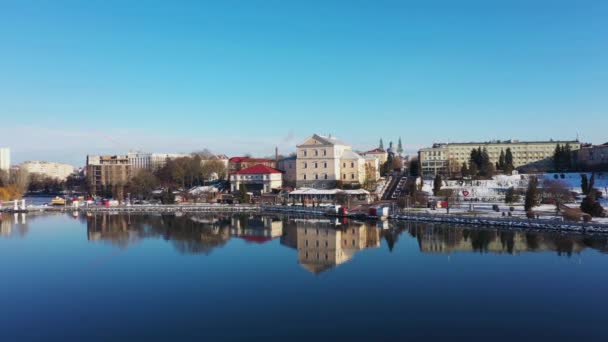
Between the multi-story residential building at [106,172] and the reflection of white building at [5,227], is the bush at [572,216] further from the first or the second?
the multi-story residential building at [106,172]

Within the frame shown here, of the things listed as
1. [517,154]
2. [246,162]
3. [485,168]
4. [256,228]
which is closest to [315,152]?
[485,168]

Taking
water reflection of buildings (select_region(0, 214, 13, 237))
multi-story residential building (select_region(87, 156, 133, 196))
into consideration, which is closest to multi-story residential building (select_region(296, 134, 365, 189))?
water reflection of buildings (select_region(0, 214, 13, 237))

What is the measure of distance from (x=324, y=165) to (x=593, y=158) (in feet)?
91.5

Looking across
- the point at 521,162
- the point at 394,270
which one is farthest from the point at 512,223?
the point at 521,162

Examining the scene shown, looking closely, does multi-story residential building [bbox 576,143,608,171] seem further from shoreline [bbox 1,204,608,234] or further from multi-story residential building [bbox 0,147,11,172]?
multi-story residential building [bbox 0,147,11,172]

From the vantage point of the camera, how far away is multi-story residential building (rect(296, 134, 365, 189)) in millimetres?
38062

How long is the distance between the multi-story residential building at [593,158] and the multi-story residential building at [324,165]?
2103 centimetres

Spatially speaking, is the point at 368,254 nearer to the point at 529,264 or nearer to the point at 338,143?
the point at 529,264

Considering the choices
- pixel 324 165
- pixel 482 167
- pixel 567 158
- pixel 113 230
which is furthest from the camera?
pixel 567 158

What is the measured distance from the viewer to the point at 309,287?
1134cm

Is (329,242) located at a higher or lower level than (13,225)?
lower

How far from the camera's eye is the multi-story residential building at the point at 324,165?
38062mm

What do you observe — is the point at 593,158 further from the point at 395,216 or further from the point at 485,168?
the point at 395,216

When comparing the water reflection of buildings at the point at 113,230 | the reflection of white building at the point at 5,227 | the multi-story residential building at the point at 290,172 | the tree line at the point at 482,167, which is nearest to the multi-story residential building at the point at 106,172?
the multi-story residential building at the point at 290,172
